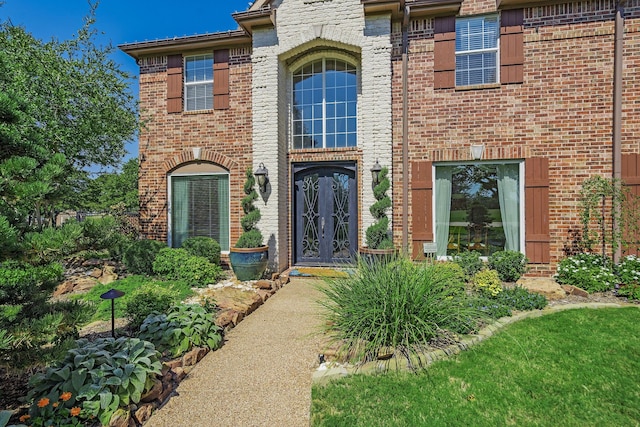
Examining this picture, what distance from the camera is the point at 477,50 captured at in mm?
6777

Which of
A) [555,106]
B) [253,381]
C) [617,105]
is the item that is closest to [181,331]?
[253,381]

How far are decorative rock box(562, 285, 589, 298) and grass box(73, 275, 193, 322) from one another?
638 cm

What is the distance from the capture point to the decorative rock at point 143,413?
246cm

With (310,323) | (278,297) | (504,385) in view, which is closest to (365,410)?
(504,385)

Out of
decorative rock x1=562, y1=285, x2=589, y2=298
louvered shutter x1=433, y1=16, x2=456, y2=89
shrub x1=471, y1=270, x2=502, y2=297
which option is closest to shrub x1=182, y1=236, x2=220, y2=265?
shrub x1=471, y1=270, x2=502, y2=297

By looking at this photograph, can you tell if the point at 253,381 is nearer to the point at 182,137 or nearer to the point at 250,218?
the point at 250,218

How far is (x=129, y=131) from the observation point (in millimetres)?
7711

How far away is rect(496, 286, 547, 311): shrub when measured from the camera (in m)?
4.55

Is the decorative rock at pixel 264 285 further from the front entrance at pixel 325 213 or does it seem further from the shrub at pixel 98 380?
the shrub at pixel 98 380

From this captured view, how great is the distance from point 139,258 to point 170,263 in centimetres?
91

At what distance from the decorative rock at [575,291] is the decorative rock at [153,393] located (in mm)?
6240

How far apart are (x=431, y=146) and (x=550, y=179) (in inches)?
93.3

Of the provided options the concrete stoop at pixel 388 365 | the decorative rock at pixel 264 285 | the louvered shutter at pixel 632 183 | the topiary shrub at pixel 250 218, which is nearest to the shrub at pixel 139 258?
the topiary shrub at pixel 250 218

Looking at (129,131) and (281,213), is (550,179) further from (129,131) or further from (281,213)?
(129,131)
